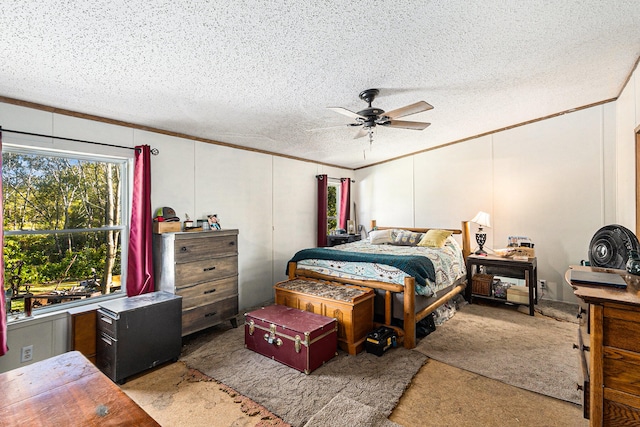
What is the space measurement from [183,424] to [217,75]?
8.41ft

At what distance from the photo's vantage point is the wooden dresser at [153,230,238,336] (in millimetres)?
3125

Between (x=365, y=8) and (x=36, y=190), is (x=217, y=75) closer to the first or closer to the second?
(x=365, y=8)

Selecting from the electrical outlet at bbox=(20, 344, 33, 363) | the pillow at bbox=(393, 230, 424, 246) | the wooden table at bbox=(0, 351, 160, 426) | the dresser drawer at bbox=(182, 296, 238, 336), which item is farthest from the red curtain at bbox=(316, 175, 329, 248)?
Result: the wooden table at bbox=(0, 351, 160, 426)

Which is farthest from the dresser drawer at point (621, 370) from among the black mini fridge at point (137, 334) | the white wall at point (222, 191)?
the white wall at point (222, 191)

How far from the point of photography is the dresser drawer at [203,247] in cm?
315

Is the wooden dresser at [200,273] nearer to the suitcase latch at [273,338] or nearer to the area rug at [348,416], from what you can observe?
the suitcase latch at [273,338]

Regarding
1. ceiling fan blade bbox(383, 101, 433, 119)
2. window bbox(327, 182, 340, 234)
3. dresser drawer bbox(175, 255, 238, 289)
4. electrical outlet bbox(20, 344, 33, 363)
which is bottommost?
electrical outlet bbox(20, 344, 33, 363)

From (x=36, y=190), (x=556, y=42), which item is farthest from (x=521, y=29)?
(x=36, y=190)

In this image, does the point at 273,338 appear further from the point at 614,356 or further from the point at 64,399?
the point at 614,356

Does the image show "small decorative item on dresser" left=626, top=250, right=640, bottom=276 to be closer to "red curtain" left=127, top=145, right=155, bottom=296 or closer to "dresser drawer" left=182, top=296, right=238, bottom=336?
"dresser drawer" left=182, top=296, right=238, bottom=336

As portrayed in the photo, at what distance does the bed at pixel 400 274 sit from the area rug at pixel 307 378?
0.43 metres

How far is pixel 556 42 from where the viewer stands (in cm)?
229

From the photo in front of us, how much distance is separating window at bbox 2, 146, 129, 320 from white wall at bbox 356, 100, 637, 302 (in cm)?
483

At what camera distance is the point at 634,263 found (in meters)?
1.76
